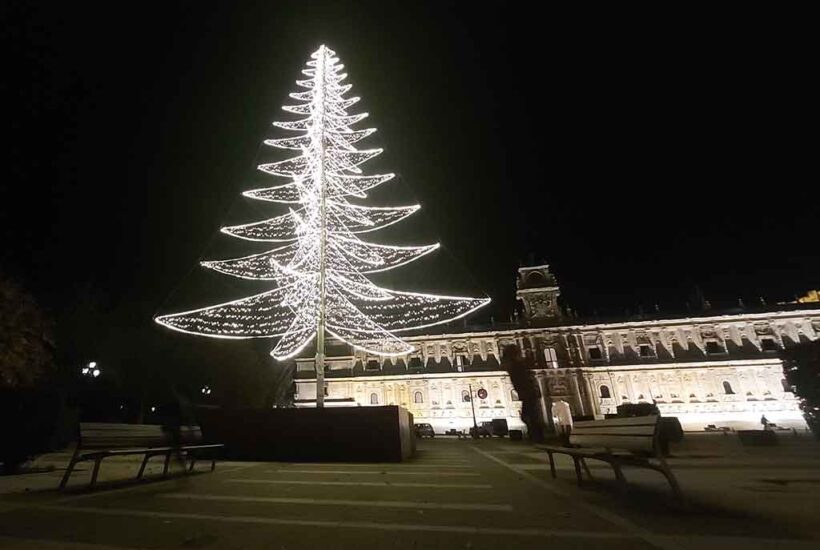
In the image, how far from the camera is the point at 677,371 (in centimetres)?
4281

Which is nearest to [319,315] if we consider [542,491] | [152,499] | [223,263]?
[223,263]

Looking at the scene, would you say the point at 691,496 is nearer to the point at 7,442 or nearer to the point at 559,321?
the point at 7,442

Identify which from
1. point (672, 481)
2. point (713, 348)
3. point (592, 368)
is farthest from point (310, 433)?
point (713, 348)

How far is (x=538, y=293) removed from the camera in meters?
48.8

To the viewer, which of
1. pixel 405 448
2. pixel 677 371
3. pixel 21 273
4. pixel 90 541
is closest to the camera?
pixel 90 541

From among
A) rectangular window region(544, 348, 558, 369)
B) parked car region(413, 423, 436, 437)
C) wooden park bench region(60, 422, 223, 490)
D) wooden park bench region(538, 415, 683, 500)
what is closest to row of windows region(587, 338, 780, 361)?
rectangular window region(544, 348, 558, 369)

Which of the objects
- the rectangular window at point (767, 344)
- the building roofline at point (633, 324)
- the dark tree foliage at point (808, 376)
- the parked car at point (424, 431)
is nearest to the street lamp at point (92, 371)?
the parked car at point (424, 431)

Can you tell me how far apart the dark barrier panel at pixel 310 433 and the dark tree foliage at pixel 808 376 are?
17599 mm

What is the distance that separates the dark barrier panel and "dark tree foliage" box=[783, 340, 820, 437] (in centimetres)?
1760

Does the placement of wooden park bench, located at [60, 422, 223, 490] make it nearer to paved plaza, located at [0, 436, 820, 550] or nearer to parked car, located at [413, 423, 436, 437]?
paved plaza, located at [0, 436, 820, 550]

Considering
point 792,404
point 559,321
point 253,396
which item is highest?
point 559,321

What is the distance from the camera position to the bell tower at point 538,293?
158ft

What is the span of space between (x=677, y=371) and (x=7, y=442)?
168 ft

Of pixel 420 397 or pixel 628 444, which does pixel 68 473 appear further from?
pixel 420 397
